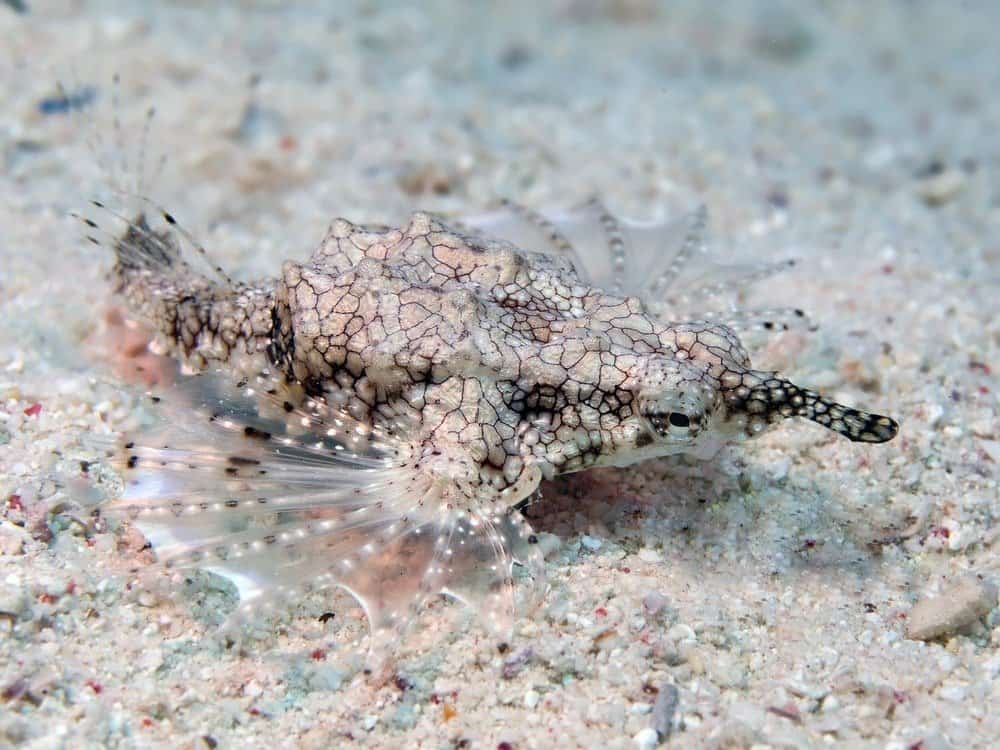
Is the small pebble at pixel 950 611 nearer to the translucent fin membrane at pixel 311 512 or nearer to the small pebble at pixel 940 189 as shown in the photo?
the translucent fin membrane at pixel 311 512

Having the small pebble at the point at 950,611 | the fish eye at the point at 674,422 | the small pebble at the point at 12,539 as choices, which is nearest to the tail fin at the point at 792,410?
the fish eye at the point at 674,422

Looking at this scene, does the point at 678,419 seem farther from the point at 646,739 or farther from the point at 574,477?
the point at 646,739

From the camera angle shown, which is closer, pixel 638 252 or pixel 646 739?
pixel 646 739

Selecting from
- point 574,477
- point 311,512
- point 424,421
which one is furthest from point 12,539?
point 574,477

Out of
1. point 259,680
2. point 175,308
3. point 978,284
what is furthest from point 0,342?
point 978,284

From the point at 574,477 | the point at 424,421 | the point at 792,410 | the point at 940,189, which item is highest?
the point at 940,189

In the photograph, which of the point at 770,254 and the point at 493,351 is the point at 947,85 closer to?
the point at 770,254

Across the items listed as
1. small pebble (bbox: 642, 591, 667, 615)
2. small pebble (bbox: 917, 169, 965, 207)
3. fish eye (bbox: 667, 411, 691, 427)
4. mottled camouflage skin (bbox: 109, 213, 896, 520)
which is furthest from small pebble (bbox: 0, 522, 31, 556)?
small pebble (bbox: 917, 169, 965, 207)
